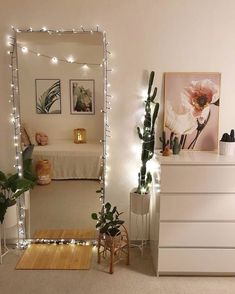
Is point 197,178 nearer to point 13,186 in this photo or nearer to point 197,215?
point 197,215

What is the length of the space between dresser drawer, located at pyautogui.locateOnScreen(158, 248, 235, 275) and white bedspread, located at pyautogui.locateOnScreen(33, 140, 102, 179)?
96 cm

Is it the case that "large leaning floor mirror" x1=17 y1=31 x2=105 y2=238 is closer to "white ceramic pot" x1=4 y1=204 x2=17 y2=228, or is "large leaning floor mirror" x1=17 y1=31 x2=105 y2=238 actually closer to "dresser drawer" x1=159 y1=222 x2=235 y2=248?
"white ceramic pot" x1=4 y1=204 x2=17 y2=228

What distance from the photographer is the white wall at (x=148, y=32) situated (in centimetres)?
270

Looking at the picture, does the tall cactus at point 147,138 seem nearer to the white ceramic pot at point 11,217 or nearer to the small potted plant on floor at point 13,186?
the small potted plant on floor at point 13,186

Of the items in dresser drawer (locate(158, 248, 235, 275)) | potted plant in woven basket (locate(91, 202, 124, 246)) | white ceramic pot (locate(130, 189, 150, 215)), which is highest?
white ceramic pot (locate(130, 189, 150, 215))

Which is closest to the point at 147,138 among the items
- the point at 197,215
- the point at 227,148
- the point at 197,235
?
the point at 227,148

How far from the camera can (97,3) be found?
2707mm

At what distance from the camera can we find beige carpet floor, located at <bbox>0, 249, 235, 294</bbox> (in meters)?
2.39

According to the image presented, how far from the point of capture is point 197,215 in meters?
2.48

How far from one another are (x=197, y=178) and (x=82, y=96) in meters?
1.24

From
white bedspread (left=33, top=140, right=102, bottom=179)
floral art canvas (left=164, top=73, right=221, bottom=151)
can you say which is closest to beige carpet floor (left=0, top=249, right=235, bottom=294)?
white bedspread (left=33, top=140, right=102, bottom=179)

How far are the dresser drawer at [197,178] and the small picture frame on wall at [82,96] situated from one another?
92 centimetres

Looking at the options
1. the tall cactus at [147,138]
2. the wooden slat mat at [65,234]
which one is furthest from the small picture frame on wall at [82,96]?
the wooden slat mat at [65,234]

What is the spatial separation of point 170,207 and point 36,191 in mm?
1286
